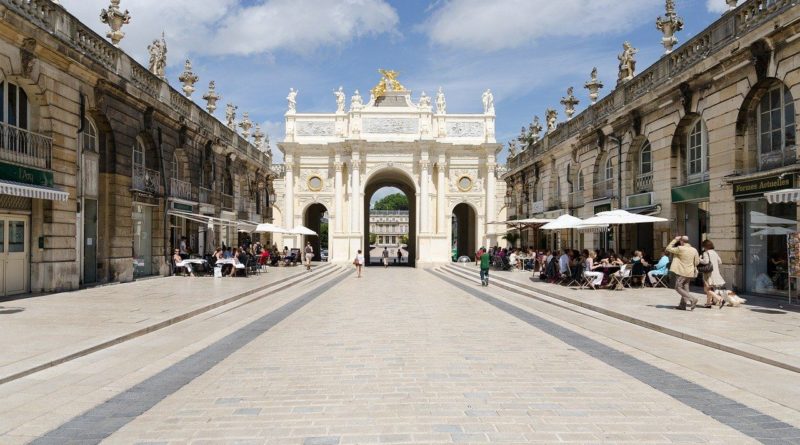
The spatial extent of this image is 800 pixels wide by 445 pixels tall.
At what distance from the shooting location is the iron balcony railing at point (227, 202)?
31266 millimetres

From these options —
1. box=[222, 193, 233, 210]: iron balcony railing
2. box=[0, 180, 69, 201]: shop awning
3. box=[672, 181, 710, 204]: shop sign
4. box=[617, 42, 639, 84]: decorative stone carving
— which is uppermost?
box=[617, 42, 639, 84]: decorative stone carving

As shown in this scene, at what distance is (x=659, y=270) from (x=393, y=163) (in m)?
29.4

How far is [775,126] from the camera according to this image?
14492mm

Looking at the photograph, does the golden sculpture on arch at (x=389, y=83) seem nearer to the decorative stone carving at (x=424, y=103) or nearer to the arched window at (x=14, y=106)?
the decorative stone carving at (x=424, y=103)

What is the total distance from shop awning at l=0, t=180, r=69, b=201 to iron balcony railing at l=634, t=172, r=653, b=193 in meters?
18.1

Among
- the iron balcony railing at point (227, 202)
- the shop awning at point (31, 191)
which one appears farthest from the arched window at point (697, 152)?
the iron balcony railing at point (227, 202)

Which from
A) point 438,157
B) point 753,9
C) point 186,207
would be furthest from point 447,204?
point 753,9

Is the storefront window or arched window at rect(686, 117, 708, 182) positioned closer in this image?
the storefront window

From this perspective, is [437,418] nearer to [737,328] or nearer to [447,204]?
[737,328]

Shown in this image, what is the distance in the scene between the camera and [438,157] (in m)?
45.7

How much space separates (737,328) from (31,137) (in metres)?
15.6

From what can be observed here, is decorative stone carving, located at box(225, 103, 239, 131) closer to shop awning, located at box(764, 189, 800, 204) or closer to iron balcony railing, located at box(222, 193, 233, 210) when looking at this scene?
iron balcony railing, located at box(222, 193, 233, 210)

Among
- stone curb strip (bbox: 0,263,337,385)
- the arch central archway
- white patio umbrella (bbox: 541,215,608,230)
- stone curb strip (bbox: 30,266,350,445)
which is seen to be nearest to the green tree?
the arch central archway

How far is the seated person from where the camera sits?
1728cm
